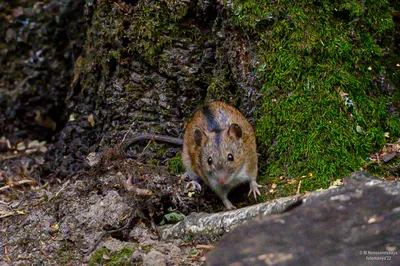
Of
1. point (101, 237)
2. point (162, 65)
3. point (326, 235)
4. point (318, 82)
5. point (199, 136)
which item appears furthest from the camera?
point (162, 65)

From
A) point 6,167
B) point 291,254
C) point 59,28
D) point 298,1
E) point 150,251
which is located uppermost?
point 298,1

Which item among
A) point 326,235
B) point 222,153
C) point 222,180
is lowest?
point 222,180

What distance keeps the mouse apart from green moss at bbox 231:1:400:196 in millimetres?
187

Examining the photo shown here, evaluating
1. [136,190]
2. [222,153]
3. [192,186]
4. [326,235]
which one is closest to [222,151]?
[222,153]

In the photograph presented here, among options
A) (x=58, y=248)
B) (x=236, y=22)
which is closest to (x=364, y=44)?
(x=236, y=22)

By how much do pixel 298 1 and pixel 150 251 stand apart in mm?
2702

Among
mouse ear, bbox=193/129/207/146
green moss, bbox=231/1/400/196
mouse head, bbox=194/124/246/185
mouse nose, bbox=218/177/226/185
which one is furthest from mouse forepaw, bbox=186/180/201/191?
green moss, bbox=231/1/400/196

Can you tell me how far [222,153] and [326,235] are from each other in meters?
2.39

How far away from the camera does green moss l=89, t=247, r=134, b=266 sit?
4527mm

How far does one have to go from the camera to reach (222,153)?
571 centimetres

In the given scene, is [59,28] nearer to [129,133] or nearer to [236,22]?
[129,133]

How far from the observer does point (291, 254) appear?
328 cm

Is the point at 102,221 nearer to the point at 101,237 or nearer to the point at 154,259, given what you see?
the point at 101,237

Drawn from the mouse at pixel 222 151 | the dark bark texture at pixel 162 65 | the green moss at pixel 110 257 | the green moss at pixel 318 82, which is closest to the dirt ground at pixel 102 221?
the green moss at pixel 110 257
